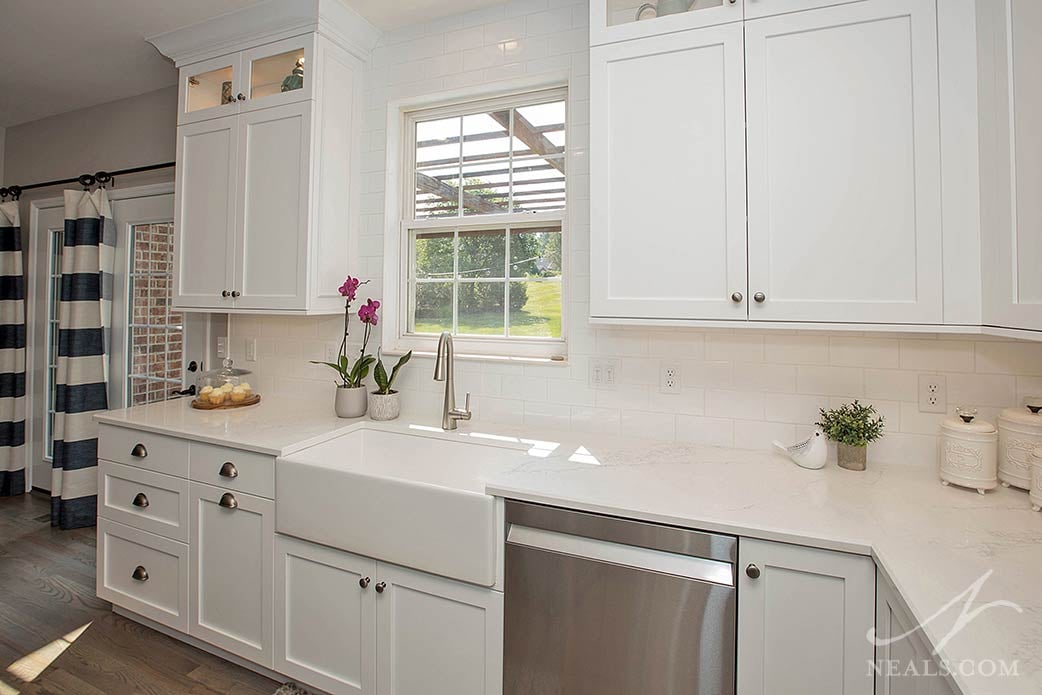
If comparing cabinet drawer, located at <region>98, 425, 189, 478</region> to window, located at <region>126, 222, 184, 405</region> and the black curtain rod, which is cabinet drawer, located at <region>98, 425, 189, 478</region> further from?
the black curtain rod

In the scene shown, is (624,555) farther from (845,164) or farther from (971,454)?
(845,164)

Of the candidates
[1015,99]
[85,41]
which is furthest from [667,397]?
[85,41]

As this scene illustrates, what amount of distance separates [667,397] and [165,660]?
7.32 feet

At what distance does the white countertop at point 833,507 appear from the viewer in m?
0.86

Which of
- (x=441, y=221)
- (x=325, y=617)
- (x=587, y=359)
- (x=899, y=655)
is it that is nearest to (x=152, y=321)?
(x=441, y=221)

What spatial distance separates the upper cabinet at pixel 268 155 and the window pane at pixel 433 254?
13.3 inches

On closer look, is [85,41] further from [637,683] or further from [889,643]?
[889,643]

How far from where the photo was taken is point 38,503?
3598 millimetres

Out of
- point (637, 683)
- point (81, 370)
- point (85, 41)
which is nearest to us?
point (637, 683)

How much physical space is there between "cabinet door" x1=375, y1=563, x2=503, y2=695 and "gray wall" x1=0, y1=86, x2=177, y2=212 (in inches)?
114

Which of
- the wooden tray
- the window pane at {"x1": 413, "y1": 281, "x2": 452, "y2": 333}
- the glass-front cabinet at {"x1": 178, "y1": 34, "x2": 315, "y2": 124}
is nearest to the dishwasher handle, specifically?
the window pane at {"x1": 413, "y1": 281, "x2": 452, "y2": 333}

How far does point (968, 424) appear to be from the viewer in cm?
145

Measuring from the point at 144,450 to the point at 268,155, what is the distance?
53.7 inches

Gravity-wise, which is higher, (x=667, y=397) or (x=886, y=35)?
(x=886, y=35)
